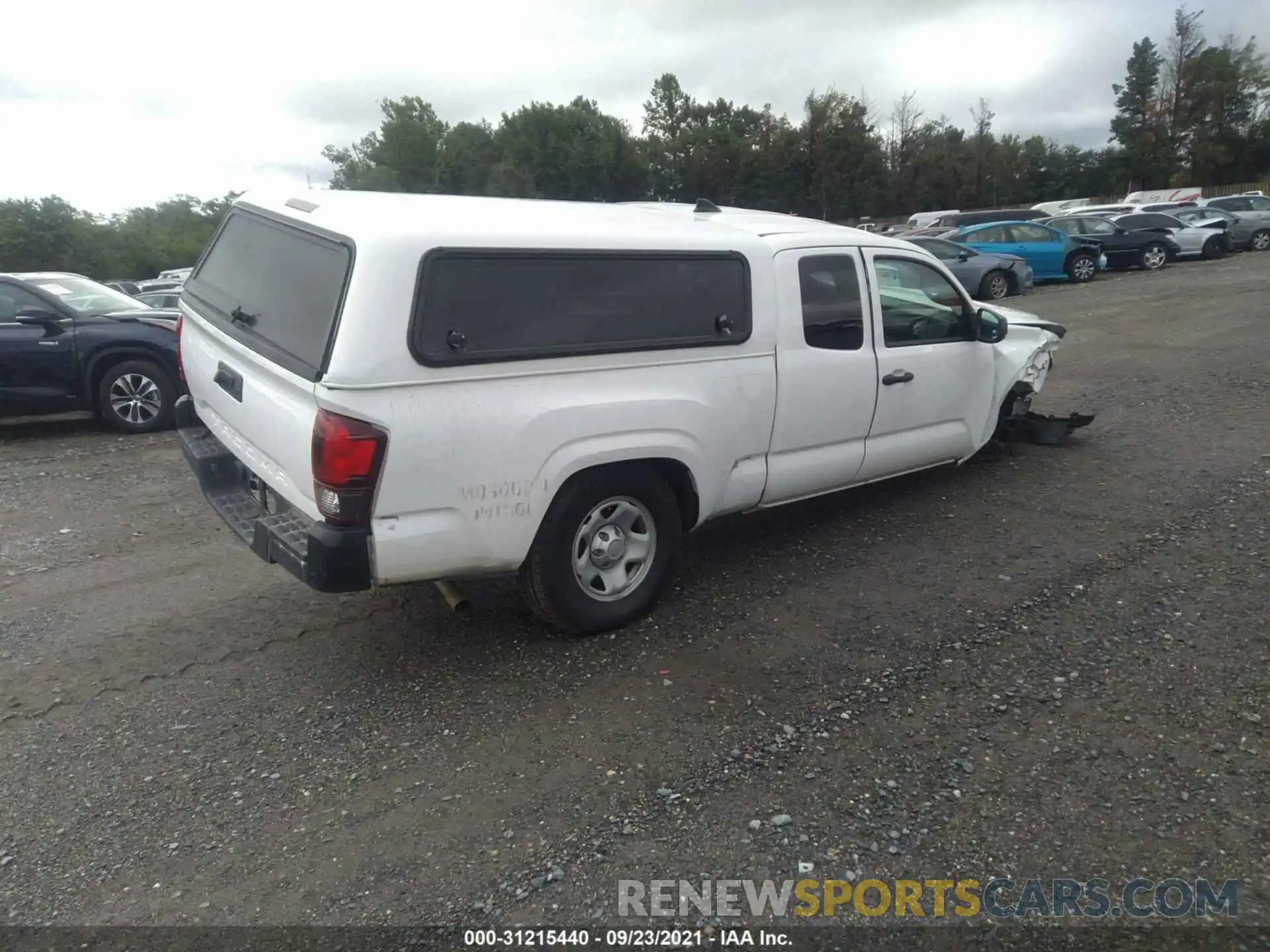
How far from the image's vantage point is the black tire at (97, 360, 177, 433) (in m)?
8.51

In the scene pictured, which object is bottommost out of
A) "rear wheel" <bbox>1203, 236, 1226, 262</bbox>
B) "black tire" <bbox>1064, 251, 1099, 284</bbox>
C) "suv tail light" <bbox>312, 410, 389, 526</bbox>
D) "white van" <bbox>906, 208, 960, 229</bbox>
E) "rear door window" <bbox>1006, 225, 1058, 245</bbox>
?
A: "suv tail light" <bbox>312, 410, 389, 526</bbox>

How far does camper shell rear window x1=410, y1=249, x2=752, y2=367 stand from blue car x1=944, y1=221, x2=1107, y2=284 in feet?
55.2

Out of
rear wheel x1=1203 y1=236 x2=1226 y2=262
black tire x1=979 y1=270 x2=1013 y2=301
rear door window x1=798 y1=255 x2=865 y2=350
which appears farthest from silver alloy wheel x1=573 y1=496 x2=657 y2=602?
rear wheel x1=1203 y1=236 x2=1226 y2=262

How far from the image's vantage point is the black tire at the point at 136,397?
335 inches

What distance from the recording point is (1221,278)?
19031mm

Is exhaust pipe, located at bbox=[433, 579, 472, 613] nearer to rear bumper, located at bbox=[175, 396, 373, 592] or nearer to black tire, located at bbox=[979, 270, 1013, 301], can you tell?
rear bumper, located at bbox=[175, 396, 373, 592]

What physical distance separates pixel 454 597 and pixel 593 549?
674 mm

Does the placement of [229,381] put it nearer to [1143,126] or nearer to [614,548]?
[614,548]

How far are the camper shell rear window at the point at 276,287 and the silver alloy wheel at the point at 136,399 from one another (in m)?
4.25

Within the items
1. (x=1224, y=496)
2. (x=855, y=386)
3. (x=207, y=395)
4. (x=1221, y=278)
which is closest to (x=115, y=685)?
(x=207, y=395)

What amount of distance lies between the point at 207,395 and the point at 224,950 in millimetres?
2874

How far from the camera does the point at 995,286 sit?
18328mm

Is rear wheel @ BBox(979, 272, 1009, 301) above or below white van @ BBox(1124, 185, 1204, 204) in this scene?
below

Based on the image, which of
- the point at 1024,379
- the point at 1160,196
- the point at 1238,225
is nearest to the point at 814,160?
the point at 1160,196
